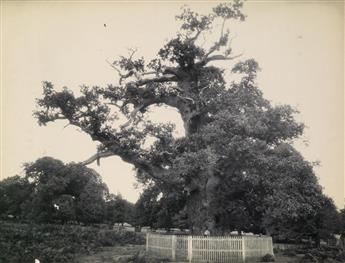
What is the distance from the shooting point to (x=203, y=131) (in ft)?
76.2

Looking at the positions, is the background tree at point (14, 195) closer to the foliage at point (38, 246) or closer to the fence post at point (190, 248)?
the foliage at point (38, 246)

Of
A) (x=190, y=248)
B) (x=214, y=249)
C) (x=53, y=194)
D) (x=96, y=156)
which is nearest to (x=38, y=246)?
(x=96, y=156)

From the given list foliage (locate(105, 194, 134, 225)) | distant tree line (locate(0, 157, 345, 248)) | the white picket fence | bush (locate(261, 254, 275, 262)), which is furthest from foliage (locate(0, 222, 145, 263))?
foliage (locate(105, 194, 134, 225))

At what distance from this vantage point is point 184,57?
1042 inches

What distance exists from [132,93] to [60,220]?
41471 mm

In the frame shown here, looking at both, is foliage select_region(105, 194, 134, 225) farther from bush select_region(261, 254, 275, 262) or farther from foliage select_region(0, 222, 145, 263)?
bush select_region(261, 254, 275, 262)

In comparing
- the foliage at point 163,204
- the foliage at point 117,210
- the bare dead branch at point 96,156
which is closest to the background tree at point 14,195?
the foliage at point 117,210

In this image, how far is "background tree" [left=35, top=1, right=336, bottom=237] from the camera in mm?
22562

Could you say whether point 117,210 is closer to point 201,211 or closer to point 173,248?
point 201,211

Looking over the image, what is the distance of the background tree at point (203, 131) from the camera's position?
2256cm

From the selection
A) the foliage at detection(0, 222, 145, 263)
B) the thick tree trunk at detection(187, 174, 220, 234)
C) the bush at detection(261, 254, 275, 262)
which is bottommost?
the bush at detection(261, 254, 275, 262)

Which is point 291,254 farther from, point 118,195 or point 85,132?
point 118,195

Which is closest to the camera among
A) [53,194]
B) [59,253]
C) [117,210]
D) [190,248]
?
[59,253]

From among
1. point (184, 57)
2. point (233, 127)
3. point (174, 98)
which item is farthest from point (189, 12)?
point (233, 127)
